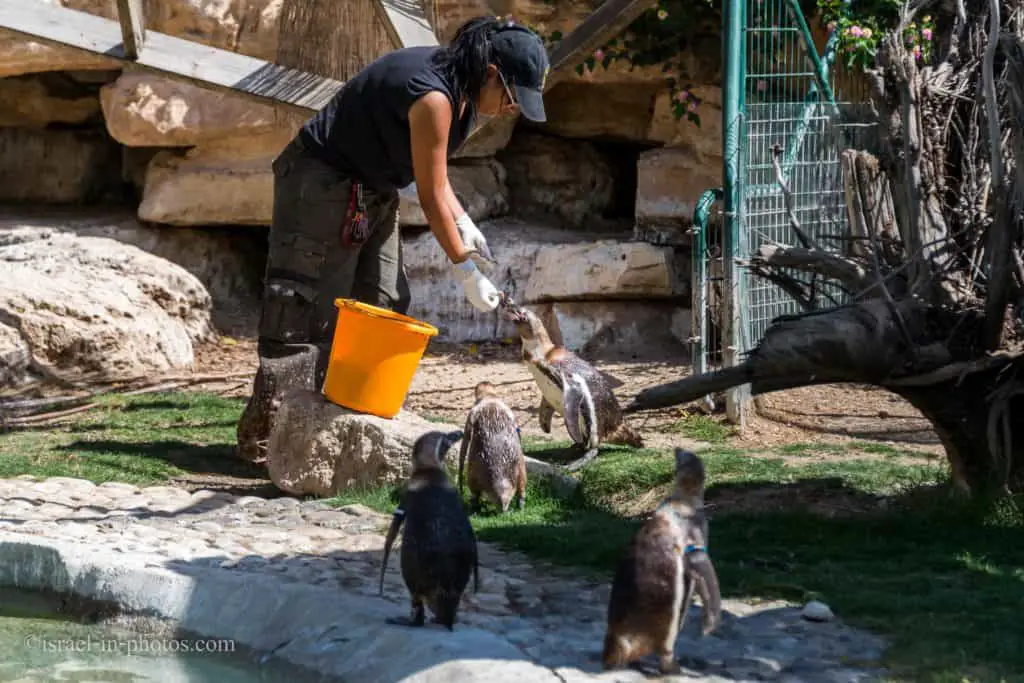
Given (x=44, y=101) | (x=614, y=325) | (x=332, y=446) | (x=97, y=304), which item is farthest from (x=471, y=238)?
(x=44, y=101)

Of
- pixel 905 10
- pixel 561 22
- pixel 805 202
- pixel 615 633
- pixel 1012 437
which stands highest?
pixel 561 22

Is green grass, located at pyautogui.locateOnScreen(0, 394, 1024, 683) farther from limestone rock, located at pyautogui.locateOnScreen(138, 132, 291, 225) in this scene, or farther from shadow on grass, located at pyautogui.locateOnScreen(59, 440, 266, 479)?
limestone rock, located at pyautogui.locateOnScreen(138, 132, 291, 225)

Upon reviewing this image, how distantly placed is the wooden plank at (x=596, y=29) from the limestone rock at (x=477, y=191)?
356 cm

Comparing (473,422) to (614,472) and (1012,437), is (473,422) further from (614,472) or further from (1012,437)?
(1012,437)

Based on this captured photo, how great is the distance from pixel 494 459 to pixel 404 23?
3.19m

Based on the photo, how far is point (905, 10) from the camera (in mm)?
6172

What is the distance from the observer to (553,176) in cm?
1365

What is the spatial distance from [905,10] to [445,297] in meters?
6.46

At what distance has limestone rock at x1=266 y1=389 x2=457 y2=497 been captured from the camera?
6744 mm

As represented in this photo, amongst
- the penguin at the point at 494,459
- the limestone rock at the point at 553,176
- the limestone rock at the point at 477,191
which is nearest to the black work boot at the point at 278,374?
the penguin at the point at 494,459

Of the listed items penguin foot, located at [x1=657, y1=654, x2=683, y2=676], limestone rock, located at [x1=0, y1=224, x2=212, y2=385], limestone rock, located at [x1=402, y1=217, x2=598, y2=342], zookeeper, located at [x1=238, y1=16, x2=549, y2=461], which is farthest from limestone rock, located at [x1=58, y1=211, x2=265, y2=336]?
penguin foot, located at [x1=657, y1=654, x2=683, y2=676]

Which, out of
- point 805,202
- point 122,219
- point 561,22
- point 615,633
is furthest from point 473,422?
point 122,219

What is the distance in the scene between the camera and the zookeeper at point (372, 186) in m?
6.00

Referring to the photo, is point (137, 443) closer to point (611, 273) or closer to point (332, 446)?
point (332, 446)
